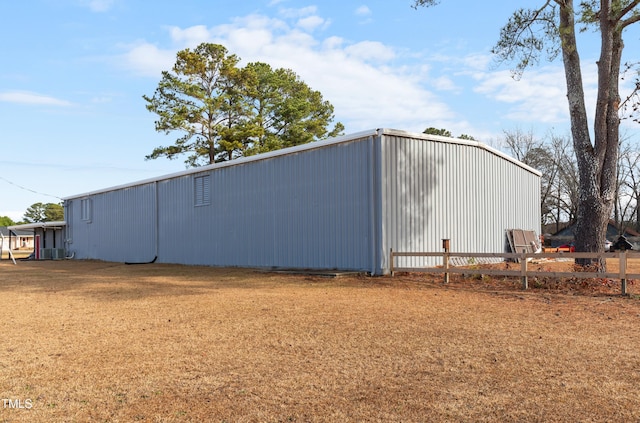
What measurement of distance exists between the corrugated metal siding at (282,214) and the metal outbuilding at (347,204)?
0.03m

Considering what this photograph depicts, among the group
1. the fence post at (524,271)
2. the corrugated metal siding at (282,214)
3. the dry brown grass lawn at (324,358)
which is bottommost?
the dry brown grass lawn at (324,358)

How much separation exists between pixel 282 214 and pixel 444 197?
5.23 metres

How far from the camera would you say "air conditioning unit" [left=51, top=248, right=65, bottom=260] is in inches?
1278

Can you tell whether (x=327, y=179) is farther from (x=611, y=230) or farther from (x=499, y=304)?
(x=611, y=230)

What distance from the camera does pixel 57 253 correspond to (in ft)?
107

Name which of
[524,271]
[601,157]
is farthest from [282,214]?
[601,157]

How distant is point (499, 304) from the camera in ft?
31.6

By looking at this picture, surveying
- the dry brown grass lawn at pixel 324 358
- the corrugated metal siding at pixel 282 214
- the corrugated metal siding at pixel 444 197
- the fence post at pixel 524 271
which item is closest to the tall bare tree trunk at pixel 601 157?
the fence post at pixel 524 271

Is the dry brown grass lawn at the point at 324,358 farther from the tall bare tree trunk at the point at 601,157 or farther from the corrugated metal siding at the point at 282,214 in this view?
the corrugated metal siding at the point at 282,214

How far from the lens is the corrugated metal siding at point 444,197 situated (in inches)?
595

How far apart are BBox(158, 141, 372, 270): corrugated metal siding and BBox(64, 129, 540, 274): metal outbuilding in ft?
0.11

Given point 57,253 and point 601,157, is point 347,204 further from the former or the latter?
point 57,253

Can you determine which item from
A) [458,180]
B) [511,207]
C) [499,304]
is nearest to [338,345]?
[499,304]

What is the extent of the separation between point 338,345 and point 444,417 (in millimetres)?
2436
